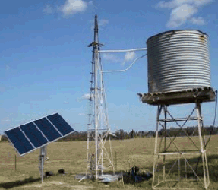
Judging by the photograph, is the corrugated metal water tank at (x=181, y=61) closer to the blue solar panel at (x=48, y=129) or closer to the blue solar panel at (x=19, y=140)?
the blue solar panel at (x=48, y=129)

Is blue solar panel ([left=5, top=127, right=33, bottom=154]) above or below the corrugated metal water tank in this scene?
below

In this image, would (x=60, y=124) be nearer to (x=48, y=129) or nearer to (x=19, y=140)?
(x=48, y=129)

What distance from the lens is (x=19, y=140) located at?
20.1 metres

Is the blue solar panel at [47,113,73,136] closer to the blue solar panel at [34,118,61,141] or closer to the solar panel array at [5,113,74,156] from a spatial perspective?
the solar panel array at [5,113,74,156]

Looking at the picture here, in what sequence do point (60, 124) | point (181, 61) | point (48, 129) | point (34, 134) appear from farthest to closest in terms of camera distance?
point (60, 124)
point (48, 129)
point (34, 134)
point (181, 61)

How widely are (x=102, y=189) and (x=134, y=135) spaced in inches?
3082

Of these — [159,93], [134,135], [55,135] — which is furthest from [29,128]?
[134,135]

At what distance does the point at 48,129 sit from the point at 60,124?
1.11m

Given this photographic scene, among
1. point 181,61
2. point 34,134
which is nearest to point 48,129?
point 34,134

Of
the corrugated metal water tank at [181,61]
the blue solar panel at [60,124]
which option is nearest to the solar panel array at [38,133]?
the blue solar panel at [60,124]

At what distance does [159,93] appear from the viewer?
18.4m

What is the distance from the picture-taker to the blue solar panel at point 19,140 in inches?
762

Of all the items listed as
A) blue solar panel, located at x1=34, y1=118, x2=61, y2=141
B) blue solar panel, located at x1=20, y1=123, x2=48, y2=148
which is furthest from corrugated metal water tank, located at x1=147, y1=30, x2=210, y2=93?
blue solar panel, located at x1=20, y1=123, x2=48, y2=148

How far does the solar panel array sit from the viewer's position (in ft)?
65.0
